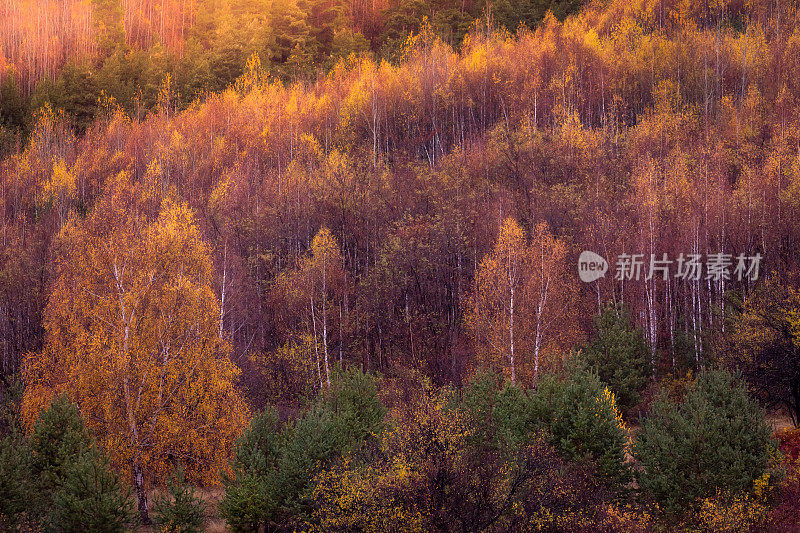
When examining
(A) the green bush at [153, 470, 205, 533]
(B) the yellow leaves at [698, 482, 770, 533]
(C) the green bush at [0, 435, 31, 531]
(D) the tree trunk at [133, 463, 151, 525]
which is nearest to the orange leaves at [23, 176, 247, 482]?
(D) the tree trunk at [133, 463, 151, 525]

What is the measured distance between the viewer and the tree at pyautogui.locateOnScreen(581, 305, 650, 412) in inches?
1624

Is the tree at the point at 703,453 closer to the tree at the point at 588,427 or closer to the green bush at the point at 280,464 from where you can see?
the tree at the point at 588,427

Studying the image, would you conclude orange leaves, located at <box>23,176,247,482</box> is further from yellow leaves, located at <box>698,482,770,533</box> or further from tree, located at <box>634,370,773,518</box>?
yellow leaves, located at <box>698,482,770,533</box>

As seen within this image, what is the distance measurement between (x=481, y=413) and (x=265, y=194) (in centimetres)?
4342

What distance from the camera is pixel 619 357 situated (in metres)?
41.4

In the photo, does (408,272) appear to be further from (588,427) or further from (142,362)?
(588,427)

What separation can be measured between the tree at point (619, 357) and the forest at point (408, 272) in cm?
27

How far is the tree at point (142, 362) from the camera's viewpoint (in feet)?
101

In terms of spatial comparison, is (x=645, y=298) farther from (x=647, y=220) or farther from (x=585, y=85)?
(x=585, y=85)

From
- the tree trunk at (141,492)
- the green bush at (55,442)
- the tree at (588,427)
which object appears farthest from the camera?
the tree trunk at (141,492)

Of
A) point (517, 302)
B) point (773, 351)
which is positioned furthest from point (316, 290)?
point (773, 351)

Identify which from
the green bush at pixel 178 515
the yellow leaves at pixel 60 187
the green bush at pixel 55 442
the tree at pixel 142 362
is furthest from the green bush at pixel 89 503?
the yellow leaves at pixel 60 187

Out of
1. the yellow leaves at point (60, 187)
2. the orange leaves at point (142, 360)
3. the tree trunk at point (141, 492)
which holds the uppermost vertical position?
the yellow leaves at point (60, 187)

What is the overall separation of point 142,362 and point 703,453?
24229mm
